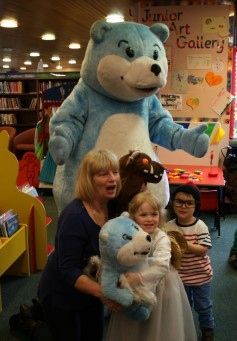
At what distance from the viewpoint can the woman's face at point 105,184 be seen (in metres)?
1.40

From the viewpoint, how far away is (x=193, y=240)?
192 centimetres

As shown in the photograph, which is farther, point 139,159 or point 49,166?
point 49,166

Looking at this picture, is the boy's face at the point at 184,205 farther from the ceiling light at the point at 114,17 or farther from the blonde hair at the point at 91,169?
the ceiling light at the point at 114,17

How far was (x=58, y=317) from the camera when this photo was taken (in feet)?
4.94

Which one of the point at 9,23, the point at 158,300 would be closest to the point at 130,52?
the point at 158,300

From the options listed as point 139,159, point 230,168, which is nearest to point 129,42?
point 139,159

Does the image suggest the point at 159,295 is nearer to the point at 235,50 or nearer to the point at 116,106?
the point at 116,106

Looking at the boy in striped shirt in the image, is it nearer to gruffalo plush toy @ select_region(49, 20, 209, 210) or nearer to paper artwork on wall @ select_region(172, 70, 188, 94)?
gruffalo plush toy @ select_region(49, 20, 209, 210)

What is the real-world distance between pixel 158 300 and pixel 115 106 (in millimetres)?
1030

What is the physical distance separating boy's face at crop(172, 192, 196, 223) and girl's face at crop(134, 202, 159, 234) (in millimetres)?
571

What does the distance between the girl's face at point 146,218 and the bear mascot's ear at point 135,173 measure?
0.56 feet

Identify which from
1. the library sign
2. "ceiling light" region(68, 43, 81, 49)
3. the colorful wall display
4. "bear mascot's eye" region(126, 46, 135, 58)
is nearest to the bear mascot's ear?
"bear mascot's eye" region(126, 46, 135, 58)

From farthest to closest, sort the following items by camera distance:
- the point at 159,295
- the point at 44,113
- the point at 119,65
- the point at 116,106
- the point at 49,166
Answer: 1. the point at 44,113
2. the point at 49,166
3. the point at 116,106
4. the point at 119,65
5. the point at 159,295

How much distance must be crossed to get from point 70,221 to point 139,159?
46 centimetres
